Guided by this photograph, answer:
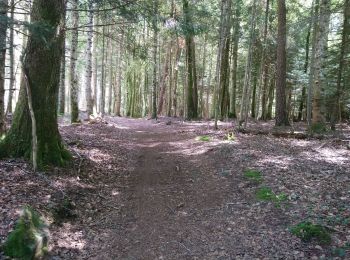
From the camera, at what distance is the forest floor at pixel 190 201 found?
5941 mm

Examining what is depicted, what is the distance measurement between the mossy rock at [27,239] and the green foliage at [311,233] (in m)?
4.21

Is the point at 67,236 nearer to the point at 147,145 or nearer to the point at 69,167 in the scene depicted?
the point at 69,167

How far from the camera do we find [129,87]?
45.4 meters

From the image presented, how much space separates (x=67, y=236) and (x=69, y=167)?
302 cm

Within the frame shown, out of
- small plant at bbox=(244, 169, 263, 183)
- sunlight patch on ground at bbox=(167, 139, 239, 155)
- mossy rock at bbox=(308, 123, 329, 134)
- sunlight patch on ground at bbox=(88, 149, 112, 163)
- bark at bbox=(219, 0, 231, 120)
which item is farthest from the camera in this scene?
bark at bbox=(219, 0, 231, 120)

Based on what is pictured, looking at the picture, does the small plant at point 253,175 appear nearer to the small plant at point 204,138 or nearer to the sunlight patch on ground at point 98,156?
the sunlight patch on ground at point 98,156

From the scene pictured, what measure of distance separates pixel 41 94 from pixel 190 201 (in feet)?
14.6

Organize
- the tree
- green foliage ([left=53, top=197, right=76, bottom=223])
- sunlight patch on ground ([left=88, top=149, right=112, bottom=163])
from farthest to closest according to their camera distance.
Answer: the tree < sunlight patch on ground ([left=88, top=149, right=112, bottom=163]) < green foliage ([left=53, top=197, right=76, bottom=223])

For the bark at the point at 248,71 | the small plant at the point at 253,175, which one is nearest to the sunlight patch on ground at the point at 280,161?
the small plant at the point at 253,175

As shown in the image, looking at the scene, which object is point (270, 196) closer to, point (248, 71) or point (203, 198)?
point (203, 198)

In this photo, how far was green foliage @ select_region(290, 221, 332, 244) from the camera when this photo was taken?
229 inches

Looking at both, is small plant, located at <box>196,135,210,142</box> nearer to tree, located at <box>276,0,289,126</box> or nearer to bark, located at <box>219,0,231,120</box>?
tree, located at <box>276,0,289,126</box>

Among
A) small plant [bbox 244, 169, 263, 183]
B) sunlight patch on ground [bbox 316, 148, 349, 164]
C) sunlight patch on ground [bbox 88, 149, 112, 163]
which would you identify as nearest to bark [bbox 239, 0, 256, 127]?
sunlight patch on ground [bbox 316, 148, 349, 164]

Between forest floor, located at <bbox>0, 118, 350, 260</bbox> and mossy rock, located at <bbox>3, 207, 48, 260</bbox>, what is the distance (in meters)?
0.29
